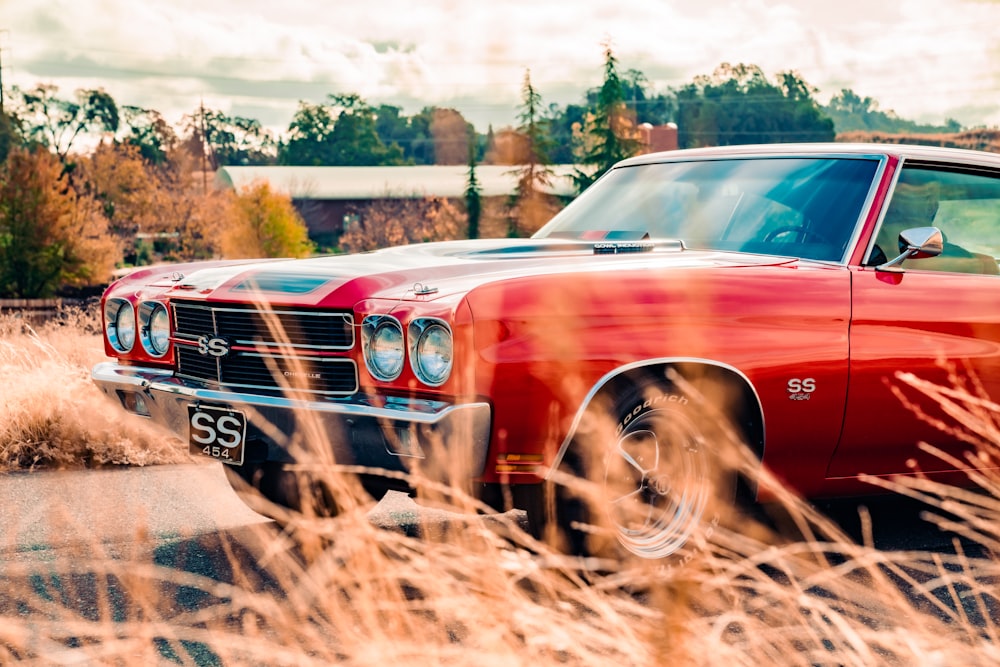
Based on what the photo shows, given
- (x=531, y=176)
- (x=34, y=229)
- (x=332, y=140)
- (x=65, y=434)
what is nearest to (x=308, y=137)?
(x=332, y=140)

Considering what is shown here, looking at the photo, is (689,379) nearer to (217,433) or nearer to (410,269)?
(410,269)

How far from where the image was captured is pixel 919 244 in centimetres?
436

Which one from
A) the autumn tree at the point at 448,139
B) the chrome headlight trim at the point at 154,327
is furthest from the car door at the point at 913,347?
the autumn tree at the point at 448,139

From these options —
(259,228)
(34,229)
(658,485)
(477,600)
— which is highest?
(477,600)

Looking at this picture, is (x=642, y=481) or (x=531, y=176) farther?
(x=531, y=176)

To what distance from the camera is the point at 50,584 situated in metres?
4.07

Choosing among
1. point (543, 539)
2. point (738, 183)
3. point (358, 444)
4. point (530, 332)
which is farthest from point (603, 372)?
point (738, 183)

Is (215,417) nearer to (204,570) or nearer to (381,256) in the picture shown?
(204,570)

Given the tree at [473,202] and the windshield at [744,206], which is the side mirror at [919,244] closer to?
the windshield at [744,206]

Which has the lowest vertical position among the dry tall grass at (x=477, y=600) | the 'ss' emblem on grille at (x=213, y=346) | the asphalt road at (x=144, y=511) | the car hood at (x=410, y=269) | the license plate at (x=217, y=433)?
the asphalt road at (x=144, y=511)

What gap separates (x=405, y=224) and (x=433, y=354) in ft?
204

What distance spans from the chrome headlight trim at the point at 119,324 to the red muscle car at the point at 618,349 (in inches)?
0.4

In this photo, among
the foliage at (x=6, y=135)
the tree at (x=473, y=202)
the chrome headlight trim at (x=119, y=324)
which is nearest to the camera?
the chrome headlight trim at (x=119, y=324)

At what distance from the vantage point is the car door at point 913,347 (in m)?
4.34
